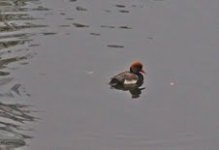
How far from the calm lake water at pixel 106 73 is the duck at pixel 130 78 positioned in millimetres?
151

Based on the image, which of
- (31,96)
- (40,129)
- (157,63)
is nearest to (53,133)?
(40,129)

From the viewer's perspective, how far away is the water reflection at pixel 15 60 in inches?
484

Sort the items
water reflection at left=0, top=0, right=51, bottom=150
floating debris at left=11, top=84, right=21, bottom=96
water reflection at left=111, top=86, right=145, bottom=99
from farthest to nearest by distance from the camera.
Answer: water reflection at left=111, top=86, right=145, bottom=99 < floating debris at left=11, top=84, right=21, bottom=96 < water reflection at left=0, top=0, right=51, bottom=150

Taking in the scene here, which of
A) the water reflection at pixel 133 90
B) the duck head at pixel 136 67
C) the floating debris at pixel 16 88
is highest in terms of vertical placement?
the duck head at pixel 136 67

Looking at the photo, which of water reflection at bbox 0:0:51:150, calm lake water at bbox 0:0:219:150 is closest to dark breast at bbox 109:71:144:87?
calm lake water at bbox 0:0:219:150

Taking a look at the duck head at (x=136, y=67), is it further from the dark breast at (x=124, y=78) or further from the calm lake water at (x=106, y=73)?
the calm lake water at (x=106, y=73)

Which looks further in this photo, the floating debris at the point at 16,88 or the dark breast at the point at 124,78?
the dark breast at the point at 124,78

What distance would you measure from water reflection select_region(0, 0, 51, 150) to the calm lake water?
0.02 meters

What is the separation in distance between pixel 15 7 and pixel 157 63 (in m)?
4.08

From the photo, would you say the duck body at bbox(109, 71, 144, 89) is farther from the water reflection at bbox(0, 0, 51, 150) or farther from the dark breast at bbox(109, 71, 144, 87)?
the water reflection at bbox(0, 0, 51, 150)

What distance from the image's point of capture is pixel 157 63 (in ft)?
49.4

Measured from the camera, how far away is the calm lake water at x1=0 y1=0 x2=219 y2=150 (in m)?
12.4

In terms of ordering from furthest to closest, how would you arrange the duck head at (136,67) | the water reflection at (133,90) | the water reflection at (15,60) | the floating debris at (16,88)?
the duck head at (136,67), the water reflection at (133,90), the floating debris at (16,88), the water reflection at (15,60)

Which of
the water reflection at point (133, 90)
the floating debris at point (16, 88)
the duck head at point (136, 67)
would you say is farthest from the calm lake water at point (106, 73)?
the duck head at point (136, 67)
